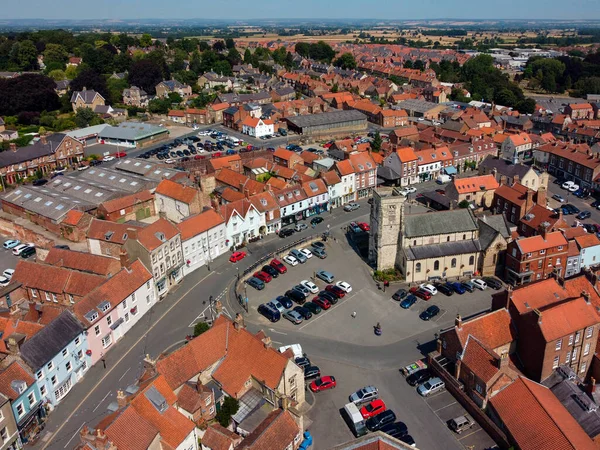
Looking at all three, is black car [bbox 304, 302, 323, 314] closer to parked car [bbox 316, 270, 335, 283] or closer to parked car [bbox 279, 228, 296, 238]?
parked car [bbox 316, 270, 335, 283]

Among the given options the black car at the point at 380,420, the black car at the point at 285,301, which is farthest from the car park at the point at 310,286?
the black car at the point at 380,420

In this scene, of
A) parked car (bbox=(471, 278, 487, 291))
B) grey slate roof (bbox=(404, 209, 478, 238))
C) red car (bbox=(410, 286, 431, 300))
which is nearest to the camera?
red car (bbox=(410, 286, 431, 300))

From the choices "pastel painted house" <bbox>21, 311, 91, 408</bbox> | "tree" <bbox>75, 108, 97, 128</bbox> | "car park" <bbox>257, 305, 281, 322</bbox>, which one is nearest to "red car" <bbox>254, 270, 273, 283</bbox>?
"car park" <bbox>257, 305, 281, 322</bbox>

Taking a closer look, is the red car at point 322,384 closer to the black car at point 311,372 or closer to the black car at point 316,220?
the black car at point 311,372

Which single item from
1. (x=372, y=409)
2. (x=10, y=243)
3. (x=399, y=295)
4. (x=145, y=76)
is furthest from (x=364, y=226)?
(x=145, y=76)

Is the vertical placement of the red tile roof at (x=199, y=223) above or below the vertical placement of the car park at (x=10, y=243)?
above

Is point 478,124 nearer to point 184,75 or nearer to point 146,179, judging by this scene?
point 146,179
